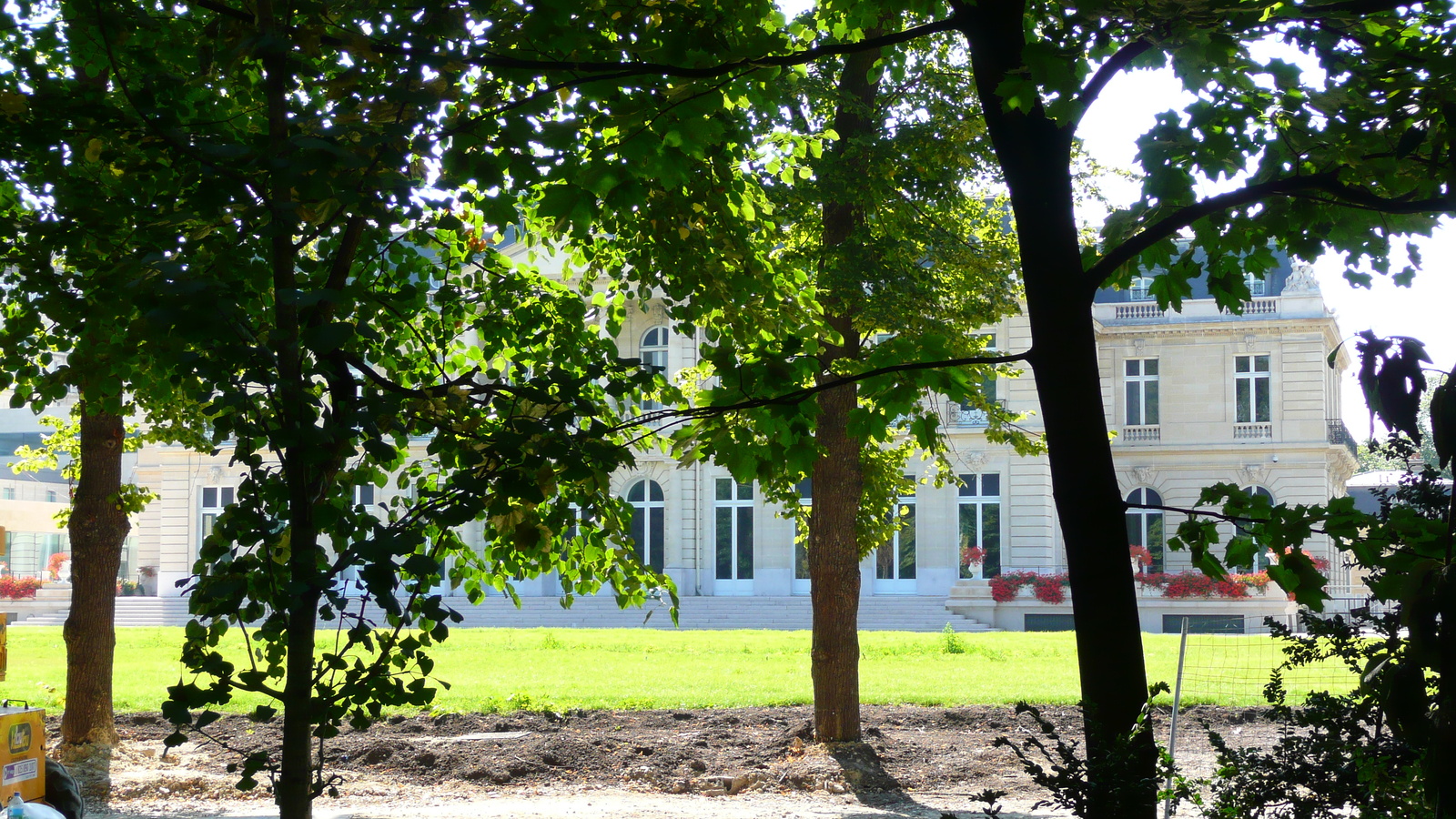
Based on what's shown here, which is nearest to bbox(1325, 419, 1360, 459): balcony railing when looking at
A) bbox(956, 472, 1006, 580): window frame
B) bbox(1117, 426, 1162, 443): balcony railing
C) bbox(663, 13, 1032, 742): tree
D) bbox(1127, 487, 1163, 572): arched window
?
bbox(1117, 426, 1162, 443): balcony railing

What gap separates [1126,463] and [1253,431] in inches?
162

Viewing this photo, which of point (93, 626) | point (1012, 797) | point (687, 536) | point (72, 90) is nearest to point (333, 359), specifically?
point (72, 90)

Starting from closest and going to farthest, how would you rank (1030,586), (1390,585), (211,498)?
(1390,585) < (1030,586) < (211,498)

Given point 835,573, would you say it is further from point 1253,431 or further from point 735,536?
point 1253,431

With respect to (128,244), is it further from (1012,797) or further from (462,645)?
(462,645)

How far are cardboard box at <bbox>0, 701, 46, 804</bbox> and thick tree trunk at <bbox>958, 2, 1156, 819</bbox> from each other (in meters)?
5.54

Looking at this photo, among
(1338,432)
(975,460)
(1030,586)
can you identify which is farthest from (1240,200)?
(1338,432)

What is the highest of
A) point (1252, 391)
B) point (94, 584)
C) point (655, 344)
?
point (655, 344)

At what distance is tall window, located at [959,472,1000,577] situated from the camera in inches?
1489

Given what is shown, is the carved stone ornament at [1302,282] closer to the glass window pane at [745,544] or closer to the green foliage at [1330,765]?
the glass window pane at [745,544]

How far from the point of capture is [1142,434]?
38500 mm

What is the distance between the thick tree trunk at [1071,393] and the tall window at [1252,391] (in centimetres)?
3794

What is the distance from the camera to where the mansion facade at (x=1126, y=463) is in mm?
37375

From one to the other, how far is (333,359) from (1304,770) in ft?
12.0
